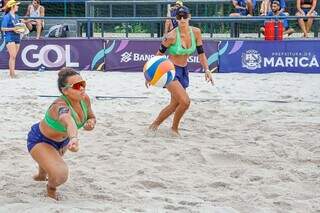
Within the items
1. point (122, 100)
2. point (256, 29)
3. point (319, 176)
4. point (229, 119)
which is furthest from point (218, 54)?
point (319, 176)

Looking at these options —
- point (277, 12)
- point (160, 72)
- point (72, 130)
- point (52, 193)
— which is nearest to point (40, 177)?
point (52, 193)

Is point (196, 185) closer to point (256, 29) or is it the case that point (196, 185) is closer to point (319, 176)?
point (319, 176)

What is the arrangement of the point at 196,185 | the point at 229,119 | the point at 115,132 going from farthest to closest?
1. the point at 229,119
2. the point at 115,132
3. the point at 196,185

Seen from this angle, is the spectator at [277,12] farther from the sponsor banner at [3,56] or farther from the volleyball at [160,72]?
the volleyball at [160,72]

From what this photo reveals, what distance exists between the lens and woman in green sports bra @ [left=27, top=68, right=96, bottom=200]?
4.78 m

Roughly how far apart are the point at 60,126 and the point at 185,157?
1.95 metres

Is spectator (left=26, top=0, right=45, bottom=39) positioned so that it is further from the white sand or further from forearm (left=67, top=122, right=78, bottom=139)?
forearm (left=67, top=122, right=78, bottom=139)

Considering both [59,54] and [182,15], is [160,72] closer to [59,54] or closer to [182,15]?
[182,15]

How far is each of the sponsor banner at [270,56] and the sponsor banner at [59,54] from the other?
2.87m

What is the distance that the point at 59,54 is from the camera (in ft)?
47.2

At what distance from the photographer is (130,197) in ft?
16.4

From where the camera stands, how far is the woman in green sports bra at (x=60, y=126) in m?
4.78

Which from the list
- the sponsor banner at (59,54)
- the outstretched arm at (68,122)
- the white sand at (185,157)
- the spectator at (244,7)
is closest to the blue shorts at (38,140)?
the outstretched arm at (68,122)

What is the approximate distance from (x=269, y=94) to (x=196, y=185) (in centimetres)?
574
